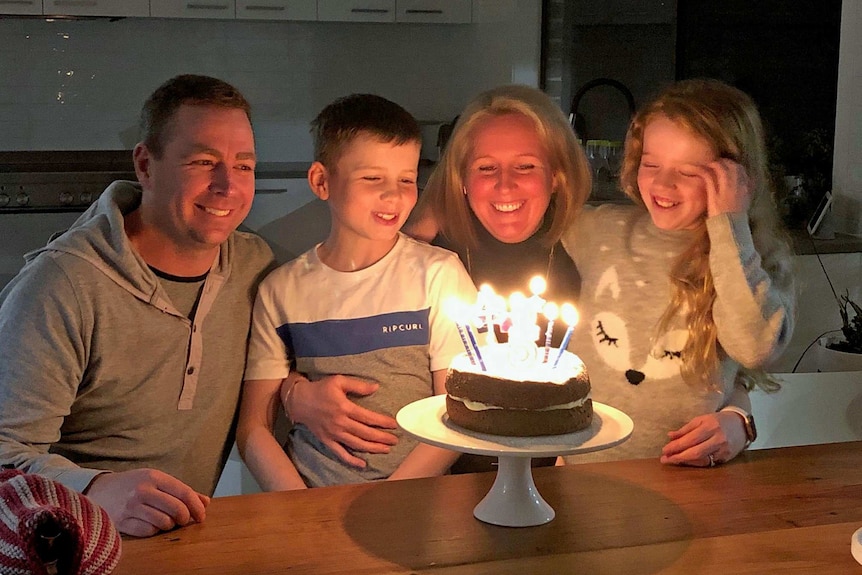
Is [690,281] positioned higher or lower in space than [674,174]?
lower

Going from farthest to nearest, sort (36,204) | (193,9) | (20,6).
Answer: (193,9) → (20,6) → (36,204)

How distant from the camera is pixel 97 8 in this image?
164 inches

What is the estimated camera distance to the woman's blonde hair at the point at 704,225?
1667 mm

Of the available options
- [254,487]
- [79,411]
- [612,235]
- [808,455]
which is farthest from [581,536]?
[254,487]

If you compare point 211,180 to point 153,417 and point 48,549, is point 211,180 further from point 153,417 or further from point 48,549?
point 48,549

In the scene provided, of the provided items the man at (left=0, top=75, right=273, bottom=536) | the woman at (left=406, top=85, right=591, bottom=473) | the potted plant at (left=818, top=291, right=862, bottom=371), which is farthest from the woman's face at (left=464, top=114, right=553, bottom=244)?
the potted plant at (left=818, top=291, right=862, bottom=371)

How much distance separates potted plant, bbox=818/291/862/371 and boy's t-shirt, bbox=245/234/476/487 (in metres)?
1.49

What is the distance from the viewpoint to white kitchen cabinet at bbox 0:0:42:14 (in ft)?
13.4

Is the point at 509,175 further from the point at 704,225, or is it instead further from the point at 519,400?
the point at 519,400

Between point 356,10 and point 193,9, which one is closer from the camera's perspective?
point 193,9

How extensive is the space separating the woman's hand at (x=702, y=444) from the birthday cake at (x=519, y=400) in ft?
0.85

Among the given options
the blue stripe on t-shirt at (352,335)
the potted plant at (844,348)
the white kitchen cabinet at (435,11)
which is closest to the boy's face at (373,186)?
the blue stripe on t-shirt at (352,335)

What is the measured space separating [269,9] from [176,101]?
2.91 m

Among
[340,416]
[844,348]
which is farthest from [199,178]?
[844,348]
